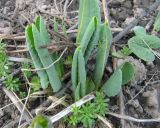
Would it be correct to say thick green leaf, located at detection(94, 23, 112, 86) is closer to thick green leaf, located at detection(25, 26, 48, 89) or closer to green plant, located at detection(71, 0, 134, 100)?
green plant, located at detection(71, 0, 134, 100)

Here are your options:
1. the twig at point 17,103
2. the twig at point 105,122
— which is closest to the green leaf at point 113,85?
the twig at point 105,122

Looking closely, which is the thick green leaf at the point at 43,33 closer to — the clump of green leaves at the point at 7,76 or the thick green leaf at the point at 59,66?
the thick green leaf at the point at 59,66

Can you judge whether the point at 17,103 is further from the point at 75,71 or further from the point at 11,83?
the point at 75,71

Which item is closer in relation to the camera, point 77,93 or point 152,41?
point 77,93

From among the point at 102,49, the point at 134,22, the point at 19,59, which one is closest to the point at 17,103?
the point at 19,59

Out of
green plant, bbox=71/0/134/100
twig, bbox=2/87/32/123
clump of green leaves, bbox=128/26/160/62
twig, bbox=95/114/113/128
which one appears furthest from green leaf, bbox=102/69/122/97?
twig, bbox=2/87/32/123

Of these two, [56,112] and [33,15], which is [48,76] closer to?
[56,112]

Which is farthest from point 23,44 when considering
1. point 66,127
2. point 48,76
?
point 66,127
